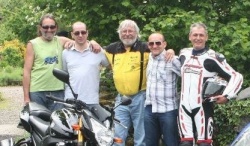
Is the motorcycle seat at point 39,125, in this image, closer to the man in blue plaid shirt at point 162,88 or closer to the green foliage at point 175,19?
the man in blue plaid shirt at point 162,88

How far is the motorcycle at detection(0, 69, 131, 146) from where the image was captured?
498 centimetres

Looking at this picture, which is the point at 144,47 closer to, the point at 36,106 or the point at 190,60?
the point at 190,60

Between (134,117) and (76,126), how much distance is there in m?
1.63

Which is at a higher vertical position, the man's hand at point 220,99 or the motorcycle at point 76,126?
the man's hand at point 220,99

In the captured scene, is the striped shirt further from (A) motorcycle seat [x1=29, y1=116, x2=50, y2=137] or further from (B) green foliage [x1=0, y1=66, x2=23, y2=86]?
(B) green foliage [x1=0, y1=66, x2=23, y2=86]

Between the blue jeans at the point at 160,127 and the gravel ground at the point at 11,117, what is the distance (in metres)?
4.63

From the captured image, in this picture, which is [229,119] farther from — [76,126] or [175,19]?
[76,126]

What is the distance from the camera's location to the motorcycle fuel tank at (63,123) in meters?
5.28

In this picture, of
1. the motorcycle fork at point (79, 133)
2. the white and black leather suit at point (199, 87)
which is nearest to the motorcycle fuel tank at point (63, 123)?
the motorcycle fork at point (79, 133)

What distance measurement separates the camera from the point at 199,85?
233 inches

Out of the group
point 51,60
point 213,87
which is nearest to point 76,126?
point 213,87

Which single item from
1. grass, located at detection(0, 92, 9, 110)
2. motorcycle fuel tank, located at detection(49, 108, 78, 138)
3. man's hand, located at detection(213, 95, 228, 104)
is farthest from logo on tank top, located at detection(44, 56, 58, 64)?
grass, located at detection(0, 92, 9, 110)

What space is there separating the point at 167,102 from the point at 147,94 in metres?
0.24

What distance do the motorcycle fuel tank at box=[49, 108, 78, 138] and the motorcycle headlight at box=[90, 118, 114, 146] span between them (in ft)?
1.01
